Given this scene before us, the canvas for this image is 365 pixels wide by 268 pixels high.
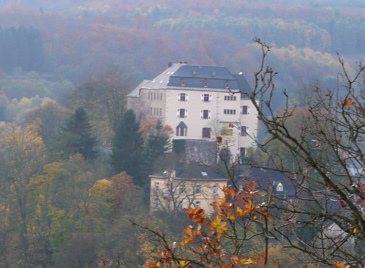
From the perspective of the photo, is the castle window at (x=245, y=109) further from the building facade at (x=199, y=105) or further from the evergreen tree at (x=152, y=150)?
the evergreen tree at (x=152, y=150)

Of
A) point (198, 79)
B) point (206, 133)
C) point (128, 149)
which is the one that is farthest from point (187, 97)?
point (128, 149)

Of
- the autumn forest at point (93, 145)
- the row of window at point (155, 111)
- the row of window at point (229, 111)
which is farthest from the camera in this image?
the row of window at point (155, 111)

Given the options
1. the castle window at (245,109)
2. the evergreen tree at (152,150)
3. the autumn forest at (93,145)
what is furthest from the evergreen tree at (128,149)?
the castle window at (245,109)

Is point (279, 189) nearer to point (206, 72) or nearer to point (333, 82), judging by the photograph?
point (206, 72)

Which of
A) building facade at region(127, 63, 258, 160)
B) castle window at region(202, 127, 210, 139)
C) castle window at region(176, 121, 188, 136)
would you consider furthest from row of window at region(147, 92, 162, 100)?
castle window at region(202, 127, 210, 139)

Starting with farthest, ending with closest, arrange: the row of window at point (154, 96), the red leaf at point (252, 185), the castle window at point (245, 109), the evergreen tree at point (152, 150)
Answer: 1. the row of window at point (154, 96)
2. the castle window at point (245, 109)
3. the evergreen tree at point (152, 150)
4. the red leaf at point (252, 185)

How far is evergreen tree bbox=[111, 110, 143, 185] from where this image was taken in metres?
54.0

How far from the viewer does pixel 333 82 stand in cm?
11488

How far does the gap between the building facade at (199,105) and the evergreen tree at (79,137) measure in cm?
756

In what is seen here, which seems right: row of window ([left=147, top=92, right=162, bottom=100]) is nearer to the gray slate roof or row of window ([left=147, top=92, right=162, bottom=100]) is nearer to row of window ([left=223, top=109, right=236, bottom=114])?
the gray slate roof

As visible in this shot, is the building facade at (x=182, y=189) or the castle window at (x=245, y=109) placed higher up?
the castle window at (x=245, y=109)

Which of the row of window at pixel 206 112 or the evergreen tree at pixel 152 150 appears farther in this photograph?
the row of window at pixel 206 112

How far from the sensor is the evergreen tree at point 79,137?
183 ft

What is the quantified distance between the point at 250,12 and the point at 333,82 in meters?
78.7
